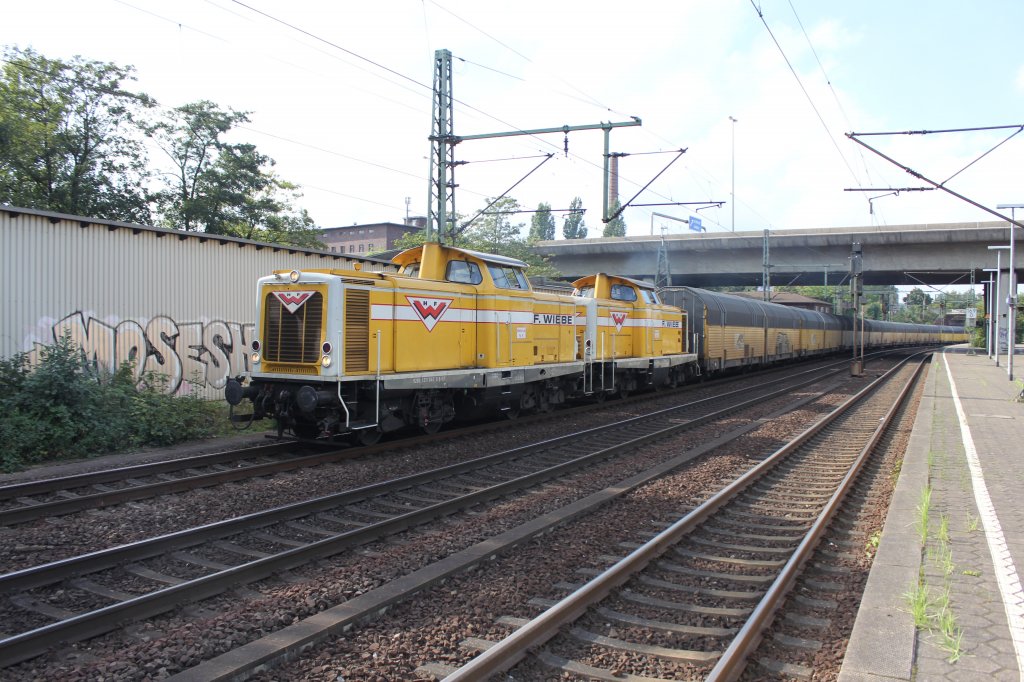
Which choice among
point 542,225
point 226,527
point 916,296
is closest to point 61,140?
point 226,527

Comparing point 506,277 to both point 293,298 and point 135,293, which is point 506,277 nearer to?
point 293,298

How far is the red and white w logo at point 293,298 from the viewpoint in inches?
411

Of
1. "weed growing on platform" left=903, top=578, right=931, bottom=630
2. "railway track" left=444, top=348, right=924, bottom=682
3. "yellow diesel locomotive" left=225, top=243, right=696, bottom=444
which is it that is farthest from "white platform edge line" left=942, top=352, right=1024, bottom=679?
"yellow diesel locomotive" left=225, top=243, right=696, bottom=444

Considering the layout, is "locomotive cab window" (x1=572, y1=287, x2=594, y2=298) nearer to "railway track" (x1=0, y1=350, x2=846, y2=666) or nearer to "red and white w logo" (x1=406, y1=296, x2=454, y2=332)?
"red and white w logo" (x1=406, y1=296, x2=454, y2=332)

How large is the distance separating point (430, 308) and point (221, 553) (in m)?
6.10

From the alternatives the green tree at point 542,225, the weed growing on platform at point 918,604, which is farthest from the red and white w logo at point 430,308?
the green tree at point 542,225

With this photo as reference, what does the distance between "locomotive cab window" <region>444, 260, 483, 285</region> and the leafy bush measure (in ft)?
17.0

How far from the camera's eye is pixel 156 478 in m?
8.98

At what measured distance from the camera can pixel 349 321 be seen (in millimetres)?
10297

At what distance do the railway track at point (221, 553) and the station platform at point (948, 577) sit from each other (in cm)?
423

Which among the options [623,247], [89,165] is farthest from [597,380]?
[623,247]

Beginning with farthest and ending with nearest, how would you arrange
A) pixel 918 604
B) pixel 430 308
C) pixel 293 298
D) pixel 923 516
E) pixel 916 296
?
pixel 916 296
pixel 430 308
pixel 293 298
pixel 923 516
pixel 918 604

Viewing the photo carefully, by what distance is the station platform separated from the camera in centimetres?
396

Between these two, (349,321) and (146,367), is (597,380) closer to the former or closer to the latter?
(349,321)
